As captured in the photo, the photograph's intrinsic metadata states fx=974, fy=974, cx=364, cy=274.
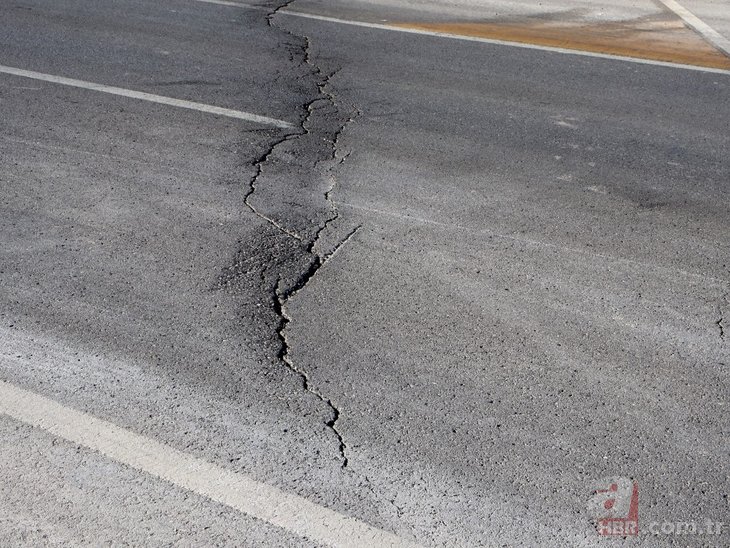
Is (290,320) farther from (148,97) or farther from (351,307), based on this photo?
(148,97)

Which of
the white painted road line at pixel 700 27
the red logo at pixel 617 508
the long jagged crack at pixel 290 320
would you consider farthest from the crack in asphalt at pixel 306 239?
the white painted road line at pixel 700 27

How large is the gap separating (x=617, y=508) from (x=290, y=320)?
1.95 m

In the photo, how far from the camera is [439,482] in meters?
3.87

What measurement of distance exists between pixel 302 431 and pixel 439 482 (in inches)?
25.0

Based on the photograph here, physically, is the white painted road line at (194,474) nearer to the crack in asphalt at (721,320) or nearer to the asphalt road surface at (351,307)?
the asphalt road surface at (351,307)

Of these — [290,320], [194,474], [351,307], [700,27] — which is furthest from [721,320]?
[700,27]

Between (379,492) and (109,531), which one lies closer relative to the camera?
(109,531)

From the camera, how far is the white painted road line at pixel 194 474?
3.57 meters

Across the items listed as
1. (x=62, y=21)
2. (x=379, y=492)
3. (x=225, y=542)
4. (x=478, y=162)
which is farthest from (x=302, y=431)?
(x=62, y=21)

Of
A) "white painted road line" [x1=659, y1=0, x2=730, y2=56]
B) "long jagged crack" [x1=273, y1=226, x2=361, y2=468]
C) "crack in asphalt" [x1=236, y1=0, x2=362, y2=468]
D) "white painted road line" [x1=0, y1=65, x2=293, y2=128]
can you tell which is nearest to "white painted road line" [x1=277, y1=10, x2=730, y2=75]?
"white painted road line" [x1=659, y1=0, x2=730, y2=56]

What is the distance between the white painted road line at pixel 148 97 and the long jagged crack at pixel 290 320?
2320 millimetres

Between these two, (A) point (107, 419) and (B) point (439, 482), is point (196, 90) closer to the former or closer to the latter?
(A) point (107, 419)

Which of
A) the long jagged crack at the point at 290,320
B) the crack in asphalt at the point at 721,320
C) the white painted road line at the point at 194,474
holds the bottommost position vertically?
the white painted road line at the point at 194,474

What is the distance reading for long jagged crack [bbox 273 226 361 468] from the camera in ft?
13.7
